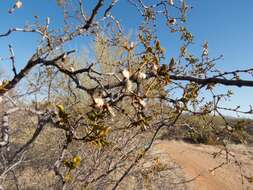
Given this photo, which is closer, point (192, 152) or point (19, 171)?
point (19, 171)

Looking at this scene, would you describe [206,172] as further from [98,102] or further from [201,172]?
[98,102]

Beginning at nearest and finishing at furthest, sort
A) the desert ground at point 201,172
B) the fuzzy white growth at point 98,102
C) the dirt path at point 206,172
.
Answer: the fuzzy white growth at point 98,102 < the desert ground at point 201,172 < the dirt path at point 206,172

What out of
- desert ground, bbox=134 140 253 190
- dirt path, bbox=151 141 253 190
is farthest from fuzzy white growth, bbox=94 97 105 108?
dirt path, bbox=151 141 253 190

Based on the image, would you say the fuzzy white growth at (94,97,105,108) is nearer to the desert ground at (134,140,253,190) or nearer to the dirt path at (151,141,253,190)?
the desert ground at (134,140,253,190)

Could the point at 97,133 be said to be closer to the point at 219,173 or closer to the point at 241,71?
the point at 241,71

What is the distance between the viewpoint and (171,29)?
9.82 feet

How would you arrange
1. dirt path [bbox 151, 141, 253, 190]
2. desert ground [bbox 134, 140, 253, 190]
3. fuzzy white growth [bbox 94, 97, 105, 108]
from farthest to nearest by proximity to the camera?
1. dirt path [bbox 151, 141, 253, 190]
2. desert ground [bbox 134, 140, 253, 190]
3. fuzzy white growth [bbox 94, 97, 105, 108]

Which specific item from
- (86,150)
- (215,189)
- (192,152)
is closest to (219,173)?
(215,189)

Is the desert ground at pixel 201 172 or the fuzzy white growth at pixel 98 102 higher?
the fuzzy white growth at pixel 98 102

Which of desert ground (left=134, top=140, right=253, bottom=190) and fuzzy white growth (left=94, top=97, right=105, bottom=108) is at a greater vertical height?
fuzzy white growth (left=94, top=97, right=105, bottom=108)

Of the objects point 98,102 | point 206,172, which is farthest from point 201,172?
point 98,102

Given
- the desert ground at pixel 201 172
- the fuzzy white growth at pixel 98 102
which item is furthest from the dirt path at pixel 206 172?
the fuzzy white growth at pixel 98 102

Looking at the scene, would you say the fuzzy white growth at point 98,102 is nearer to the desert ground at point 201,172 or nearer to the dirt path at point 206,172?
the desert ground at point 201,172

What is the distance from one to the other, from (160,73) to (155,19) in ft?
5.11
